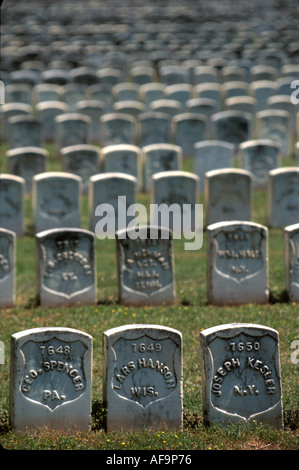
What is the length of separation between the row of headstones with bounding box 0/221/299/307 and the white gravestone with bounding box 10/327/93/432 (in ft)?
9.88

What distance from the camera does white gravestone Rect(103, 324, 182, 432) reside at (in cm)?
754

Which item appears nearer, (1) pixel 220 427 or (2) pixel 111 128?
(1) pixel 220 427

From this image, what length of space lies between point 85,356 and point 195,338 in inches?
95.1

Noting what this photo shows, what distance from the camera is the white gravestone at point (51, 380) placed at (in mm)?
7426

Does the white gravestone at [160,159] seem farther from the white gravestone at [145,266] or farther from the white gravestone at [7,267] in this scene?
the white gravestone at [7,267]

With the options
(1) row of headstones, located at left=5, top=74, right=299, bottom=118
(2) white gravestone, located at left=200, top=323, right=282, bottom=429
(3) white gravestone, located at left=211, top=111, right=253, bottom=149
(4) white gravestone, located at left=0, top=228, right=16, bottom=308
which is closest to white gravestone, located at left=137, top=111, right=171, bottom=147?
(3) white gravestone, located at left=211, top=111, right=253, bottom=149

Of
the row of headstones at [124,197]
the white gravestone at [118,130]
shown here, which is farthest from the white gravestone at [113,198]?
the white gravestone at [118,130]

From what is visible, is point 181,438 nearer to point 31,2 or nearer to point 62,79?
point 62,79

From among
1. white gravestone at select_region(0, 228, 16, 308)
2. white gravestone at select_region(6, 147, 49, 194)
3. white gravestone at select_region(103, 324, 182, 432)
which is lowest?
white gravestone at select_region(103, 324, 182, 432)

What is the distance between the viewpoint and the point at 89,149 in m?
15.6

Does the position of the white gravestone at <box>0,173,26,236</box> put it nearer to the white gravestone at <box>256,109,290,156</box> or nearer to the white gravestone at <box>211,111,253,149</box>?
the white gravestone at <box>211,111,253,149</box>

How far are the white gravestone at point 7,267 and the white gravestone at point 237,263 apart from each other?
2407 millimetres
